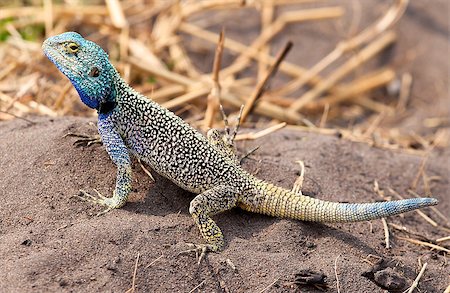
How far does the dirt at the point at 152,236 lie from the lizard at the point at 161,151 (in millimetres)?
157

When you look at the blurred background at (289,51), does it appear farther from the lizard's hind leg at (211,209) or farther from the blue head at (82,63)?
the lizard's hind leg at (211,209)

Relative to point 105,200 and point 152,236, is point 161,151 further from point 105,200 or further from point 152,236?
point 152,236

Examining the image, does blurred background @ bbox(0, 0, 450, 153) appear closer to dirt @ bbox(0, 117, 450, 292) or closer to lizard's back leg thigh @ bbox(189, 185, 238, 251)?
dirt @ bbox(0, 117, 450, 292)

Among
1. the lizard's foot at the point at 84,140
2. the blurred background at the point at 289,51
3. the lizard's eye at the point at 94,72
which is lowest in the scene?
the blurred background at the point at 289,51

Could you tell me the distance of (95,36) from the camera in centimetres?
891

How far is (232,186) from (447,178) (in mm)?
2764

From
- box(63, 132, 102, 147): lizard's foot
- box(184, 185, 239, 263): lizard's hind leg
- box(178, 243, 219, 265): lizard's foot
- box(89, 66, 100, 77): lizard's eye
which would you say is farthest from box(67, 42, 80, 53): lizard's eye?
box(178, 243, 219, 265): lizard's foot

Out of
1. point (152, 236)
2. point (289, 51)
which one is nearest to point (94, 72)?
point (152, 236)

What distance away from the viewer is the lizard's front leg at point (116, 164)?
4.38 m

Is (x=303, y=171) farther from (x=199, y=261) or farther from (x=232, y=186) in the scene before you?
(x=199, y=261)

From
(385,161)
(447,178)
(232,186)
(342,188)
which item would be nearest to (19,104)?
(232,186)

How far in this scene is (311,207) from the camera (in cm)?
451

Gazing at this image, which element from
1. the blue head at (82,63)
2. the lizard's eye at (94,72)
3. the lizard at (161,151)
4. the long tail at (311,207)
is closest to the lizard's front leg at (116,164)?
the lizard at (161,151)

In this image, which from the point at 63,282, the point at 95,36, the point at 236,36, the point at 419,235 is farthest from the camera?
the point at 236,36
